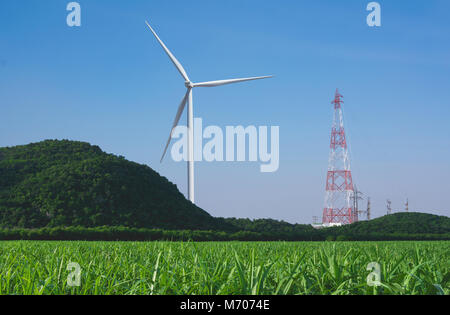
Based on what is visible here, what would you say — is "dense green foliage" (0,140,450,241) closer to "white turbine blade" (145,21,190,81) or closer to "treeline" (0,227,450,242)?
"treeline" (0,227,450,242)

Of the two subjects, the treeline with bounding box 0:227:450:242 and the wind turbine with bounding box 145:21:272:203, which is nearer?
the treeline with bounding box 0:227:450:242

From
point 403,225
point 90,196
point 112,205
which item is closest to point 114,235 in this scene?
point 112,205

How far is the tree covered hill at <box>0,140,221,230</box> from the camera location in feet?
169

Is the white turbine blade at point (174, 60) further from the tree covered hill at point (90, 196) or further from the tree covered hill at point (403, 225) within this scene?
the tree covered hill at point (403, 225)

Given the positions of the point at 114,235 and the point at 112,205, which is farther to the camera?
the point at 112,205

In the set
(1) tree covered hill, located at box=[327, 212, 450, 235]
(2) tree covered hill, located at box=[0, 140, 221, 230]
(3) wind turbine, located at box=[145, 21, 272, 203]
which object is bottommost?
(1) tree covered hill, located at box=[327, 212, 450, 235]

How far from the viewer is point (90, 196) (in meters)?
54.9

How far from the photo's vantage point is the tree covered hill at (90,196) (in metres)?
51.5

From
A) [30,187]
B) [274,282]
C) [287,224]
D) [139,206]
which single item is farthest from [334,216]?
[274,282]

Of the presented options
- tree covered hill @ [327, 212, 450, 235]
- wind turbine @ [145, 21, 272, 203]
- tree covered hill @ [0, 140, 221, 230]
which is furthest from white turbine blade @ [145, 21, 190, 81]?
tree covered hill @ [327, 212, 450, 235]

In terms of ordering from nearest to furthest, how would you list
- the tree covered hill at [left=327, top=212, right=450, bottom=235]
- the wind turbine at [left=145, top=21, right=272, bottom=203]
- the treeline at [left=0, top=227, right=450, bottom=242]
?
1. the treeline at [left=0, top=227, right=450, bottom=242]
2. the wind turbine at [left=145, top=21, right=272, bottom=203]
3. the tree covered hill at [left=327, top=212, right=450, bottom=235]

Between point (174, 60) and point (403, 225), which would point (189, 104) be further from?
point (403, 225)

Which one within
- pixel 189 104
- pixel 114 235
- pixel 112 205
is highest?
pixel 189 104
